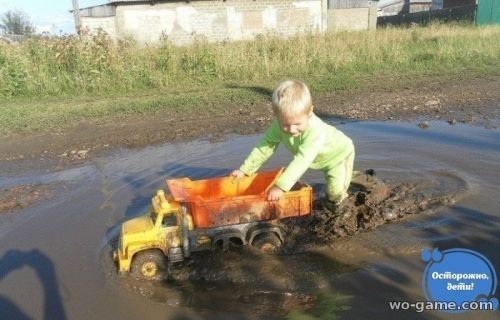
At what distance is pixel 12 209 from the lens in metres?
5.86

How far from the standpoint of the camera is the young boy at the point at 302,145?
13.3 ft

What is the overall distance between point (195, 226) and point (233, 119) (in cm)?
545

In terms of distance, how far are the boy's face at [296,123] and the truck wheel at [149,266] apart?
5.42 feet

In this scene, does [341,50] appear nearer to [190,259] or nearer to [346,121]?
[346,121]

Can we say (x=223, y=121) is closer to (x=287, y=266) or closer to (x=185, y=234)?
(x=185, y=234)

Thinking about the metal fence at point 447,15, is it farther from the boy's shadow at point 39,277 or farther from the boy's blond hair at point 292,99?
the boy's shadow at point 39,277

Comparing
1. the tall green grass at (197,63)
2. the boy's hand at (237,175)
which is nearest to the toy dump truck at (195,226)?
the boy's hand at (237,175)

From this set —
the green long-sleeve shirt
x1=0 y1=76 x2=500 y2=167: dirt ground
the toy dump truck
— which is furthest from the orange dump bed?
x1=0 y1=76 x2=500 y2=167: dirt ground

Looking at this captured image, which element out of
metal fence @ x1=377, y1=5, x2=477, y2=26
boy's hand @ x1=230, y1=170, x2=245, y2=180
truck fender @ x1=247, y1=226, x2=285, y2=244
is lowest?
truck fender @ x1=247, y1=226, x2=285, y2=244

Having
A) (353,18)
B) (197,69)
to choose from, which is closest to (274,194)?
(197,69)

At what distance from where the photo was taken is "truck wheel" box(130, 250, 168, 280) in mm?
4105

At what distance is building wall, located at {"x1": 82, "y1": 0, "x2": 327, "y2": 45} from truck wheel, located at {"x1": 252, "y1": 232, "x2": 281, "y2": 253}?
24360 mm

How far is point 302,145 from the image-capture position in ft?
14.4

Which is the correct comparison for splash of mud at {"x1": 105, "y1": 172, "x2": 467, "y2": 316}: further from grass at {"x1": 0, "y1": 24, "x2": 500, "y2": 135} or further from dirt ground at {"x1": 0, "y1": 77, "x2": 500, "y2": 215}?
grass at {"x1": 0, "y1": 24, "x2": 500, "y2": 135}
